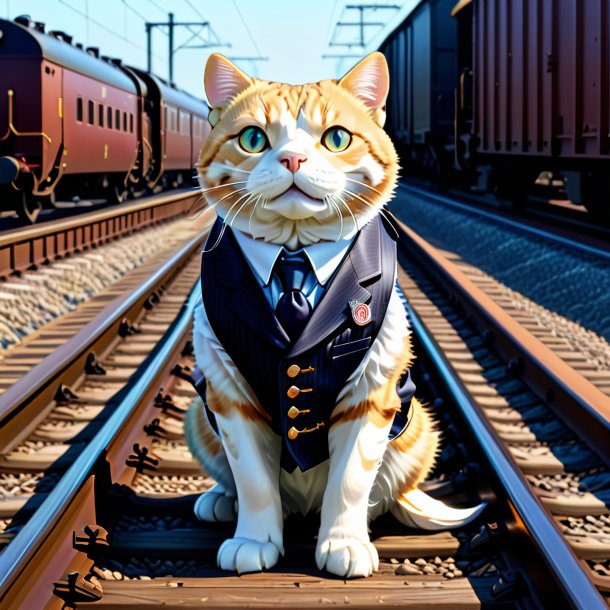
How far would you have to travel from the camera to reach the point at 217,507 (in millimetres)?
3070

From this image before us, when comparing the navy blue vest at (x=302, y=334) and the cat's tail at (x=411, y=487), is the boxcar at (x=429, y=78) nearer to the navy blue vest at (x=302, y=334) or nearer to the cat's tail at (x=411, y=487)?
the cat's tail at (x=411, y=487)

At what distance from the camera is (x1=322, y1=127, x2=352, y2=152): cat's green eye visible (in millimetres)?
2443

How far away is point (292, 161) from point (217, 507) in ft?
4.05

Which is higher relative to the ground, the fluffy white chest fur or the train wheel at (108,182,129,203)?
the train wheel at (108,182,129,203)

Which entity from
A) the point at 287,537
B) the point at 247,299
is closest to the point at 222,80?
the point at 247,299

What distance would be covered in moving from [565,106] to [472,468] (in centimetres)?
879

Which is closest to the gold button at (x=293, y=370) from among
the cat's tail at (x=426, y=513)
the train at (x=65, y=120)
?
the cat's tail at (x=426, y=513)

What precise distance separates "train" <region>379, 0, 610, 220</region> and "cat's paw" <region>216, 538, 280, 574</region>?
318 inches

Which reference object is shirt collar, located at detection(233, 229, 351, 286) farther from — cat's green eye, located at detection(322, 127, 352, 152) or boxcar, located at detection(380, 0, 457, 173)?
boxcar, located at detection(380, 0, 457, 173)

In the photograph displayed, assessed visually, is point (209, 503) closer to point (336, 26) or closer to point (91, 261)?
point (91, 261)

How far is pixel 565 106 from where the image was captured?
11.4 m

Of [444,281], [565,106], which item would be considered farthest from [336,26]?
[444,281]

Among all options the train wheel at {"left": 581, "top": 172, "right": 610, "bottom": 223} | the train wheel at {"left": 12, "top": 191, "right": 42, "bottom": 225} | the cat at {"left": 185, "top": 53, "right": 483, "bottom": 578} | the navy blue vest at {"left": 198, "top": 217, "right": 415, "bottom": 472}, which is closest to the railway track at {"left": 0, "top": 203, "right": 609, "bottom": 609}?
the cat at {"left": 185, "top": 53, "right": 483, "bottom": 578}

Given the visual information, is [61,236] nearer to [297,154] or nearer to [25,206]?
[25,206]
